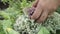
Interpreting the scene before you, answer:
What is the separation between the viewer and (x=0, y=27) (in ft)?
4.18

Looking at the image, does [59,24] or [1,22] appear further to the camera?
[1,22]

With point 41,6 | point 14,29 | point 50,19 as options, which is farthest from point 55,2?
point 14,29

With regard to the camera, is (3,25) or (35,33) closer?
(35,33)

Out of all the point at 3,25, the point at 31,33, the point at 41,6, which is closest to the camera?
the point at 41,6

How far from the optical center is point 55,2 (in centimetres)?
77

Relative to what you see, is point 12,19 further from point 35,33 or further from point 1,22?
point 35,33

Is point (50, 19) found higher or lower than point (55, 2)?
lower

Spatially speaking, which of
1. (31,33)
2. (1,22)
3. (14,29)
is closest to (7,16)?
(1,22)

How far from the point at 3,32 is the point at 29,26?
0.77 ft

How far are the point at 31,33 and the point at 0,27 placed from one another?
302 mm

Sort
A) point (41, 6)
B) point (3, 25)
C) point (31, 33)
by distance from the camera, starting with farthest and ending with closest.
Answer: point (3, 25)
point (31, 33)
point (41, 6)

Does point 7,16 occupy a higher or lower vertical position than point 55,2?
lower

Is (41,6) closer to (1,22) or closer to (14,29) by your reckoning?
(14,29)

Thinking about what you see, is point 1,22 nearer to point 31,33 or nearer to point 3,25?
point 3,25
